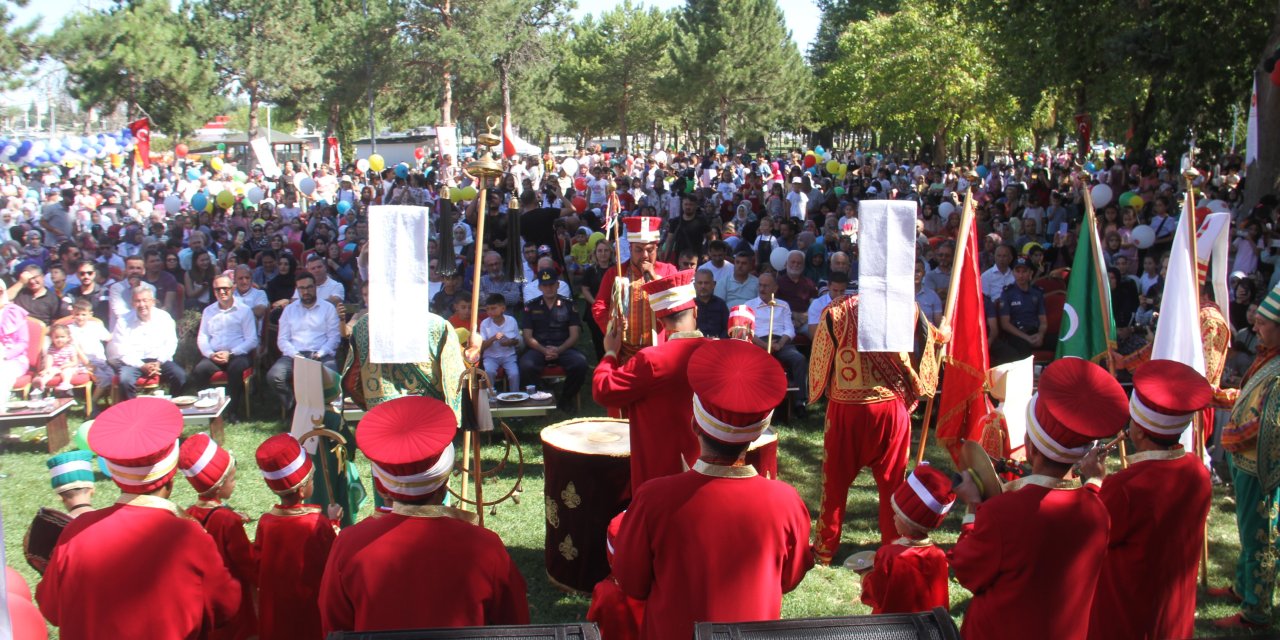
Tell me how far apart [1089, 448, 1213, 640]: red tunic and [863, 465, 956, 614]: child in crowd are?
768 millimetres

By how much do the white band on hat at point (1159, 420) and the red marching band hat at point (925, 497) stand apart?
0.90m

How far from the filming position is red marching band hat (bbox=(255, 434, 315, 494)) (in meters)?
4.21

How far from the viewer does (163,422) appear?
368 centimetres

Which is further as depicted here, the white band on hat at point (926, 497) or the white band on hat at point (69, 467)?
the white band on hat at point (69, 467)

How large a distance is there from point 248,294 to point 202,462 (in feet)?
24.4

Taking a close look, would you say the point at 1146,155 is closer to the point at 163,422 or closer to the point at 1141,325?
the point at 1141,325

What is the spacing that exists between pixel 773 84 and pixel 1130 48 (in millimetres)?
39219

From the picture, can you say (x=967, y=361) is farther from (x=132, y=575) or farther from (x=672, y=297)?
(x=132, y=575)

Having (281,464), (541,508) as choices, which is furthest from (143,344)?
(281,464)

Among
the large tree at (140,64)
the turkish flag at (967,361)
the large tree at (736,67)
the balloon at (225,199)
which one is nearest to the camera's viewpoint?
the turkish flag at (967,361)

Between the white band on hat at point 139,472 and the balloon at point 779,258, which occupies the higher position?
the balloon at point 779,258

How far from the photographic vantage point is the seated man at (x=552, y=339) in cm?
1048

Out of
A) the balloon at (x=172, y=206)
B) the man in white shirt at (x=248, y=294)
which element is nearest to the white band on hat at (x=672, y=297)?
the man in white shirt at (x=248, y=294)

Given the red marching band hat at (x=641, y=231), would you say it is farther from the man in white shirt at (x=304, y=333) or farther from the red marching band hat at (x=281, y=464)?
the man in white shirt at (x=304, y=333)
